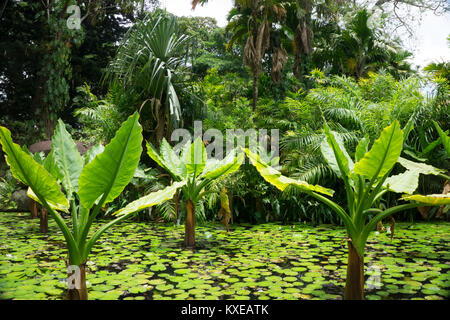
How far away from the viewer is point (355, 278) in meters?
1.90

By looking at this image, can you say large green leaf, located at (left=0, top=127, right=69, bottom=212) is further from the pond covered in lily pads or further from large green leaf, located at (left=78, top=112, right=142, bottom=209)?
the pond covered in lily pads

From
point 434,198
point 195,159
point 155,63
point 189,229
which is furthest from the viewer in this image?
point 155,63

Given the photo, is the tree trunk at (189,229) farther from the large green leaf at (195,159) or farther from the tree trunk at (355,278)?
the tree trunk at (355,278)

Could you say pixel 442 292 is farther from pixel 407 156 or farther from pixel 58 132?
pixel 407 156

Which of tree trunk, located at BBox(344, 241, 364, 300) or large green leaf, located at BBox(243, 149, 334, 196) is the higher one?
large green leaf, located at BBox(243, 149, 334, 196)

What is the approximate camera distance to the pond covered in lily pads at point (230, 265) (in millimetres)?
2131

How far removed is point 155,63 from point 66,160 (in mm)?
3230

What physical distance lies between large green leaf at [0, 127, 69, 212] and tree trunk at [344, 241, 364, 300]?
5.39ft

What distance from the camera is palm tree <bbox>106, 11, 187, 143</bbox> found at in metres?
5.18

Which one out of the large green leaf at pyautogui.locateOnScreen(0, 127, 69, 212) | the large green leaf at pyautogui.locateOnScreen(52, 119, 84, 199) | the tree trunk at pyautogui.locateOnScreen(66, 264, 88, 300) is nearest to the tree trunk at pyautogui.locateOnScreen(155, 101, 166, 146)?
the large green leaf at pyautogui.locateOnScreen(52, 119, 84, 199)

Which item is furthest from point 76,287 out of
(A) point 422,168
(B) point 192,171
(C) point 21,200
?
(C) point 21,200

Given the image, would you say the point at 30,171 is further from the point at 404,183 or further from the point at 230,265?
the point at 404,183

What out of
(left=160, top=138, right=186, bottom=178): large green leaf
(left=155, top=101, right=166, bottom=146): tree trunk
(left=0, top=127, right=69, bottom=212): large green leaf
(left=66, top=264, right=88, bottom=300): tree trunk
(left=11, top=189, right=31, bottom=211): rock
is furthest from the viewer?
(left=11, top=189, right=31, bottom=211): rock

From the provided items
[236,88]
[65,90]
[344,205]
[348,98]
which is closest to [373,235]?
[344,205]
